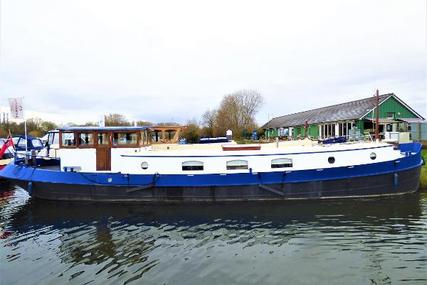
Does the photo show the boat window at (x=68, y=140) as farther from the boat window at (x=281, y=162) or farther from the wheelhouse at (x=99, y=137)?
the boat window at (x=281, y=162)

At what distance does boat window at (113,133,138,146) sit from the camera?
1667 centimetres

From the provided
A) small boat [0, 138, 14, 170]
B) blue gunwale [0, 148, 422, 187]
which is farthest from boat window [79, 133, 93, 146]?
small boat [0, 138, 14, 170]

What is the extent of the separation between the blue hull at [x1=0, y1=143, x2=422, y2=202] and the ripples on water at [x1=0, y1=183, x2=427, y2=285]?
63 cm

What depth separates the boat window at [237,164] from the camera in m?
16.0

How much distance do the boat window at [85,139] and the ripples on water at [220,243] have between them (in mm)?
3096

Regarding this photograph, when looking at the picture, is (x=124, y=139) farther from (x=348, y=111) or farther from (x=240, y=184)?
(x=348, y=111)

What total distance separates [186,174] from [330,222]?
21.7 ft

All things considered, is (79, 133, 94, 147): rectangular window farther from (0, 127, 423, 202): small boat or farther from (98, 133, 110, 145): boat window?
(98, 133, 110, 145): boat window

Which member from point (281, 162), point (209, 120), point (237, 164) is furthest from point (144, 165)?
point (209, 120)

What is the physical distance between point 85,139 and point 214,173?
A: 6481 millimetres

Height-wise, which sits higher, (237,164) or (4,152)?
(4,152)

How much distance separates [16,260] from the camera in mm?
9609

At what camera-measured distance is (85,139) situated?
16672mm

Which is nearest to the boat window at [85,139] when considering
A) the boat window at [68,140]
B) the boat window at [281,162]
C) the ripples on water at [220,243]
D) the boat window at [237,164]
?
the boat window at [68,140]
